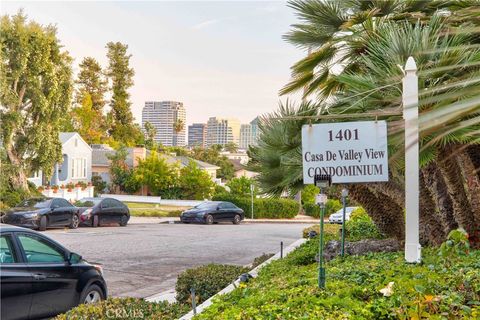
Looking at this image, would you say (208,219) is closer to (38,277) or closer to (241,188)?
(241,188)

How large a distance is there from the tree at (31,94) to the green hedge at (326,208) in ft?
61.6

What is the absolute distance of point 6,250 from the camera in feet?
19.7

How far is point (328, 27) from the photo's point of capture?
819 cm

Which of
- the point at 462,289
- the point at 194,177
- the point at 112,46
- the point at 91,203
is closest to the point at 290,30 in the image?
the point at 462,289

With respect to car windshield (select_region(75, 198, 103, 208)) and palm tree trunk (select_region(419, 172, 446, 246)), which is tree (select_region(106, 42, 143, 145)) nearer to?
car windshield (select_region(75, 198, 103, 208))

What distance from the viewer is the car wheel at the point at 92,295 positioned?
6883mm

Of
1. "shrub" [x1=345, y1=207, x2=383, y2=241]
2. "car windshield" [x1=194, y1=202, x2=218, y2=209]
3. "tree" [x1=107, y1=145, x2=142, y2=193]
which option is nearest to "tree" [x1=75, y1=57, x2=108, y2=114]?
"tree" [x1=107, y1=145, x2=142, y2=193]

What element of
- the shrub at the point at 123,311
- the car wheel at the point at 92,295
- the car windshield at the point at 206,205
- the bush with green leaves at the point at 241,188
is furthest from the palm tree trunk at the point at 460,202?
the bush with green leaves at the point at 241,188

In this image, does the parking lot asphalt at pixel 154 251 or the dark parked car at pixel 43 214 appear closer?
the parking lot asphalt at pixel 154 251

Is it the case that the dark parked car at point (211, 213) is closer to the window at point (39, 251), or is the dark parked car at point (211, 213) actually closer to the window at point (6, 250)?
the window at point (39, 251)

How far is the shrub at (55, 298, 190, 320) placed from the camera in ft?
16.1

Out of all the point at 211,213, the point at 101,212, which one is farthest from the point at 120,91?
the point at 101,212

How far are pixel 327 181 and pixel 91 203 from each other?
65.7 ft

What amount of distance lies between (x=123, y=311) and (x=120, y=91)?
63.4 meters
